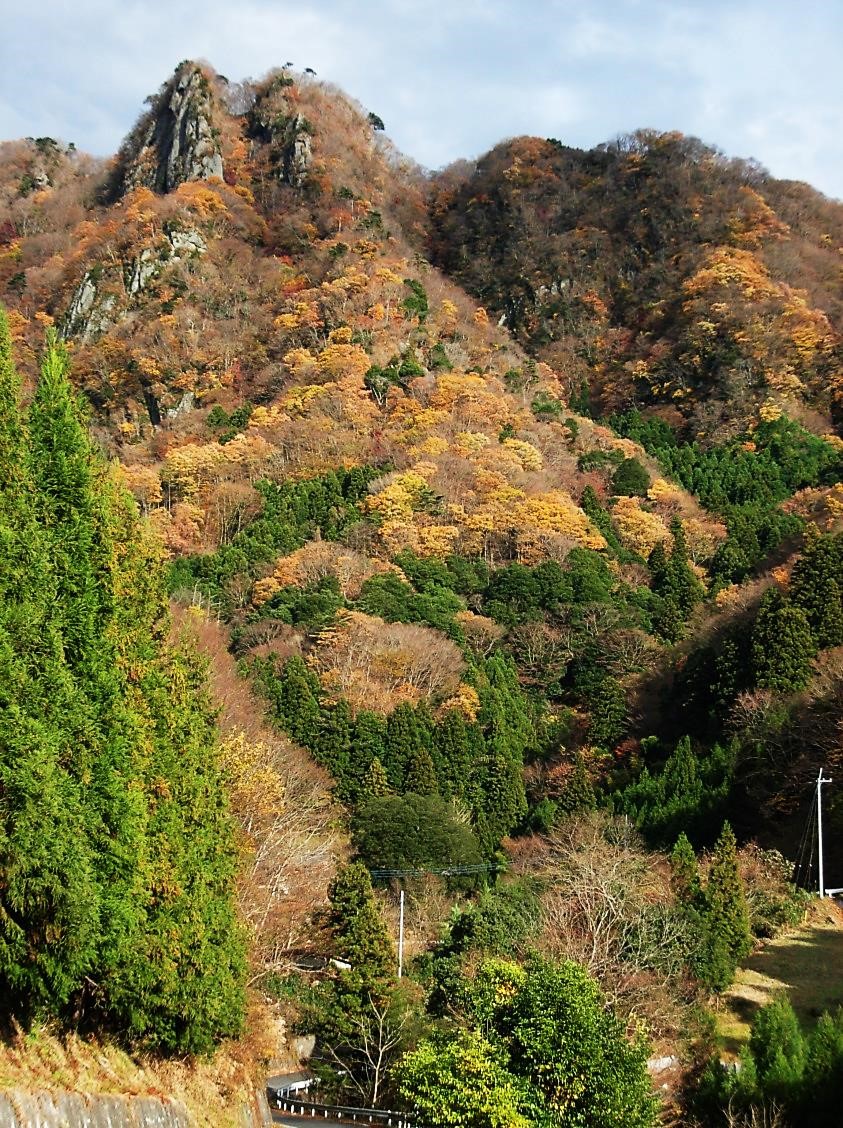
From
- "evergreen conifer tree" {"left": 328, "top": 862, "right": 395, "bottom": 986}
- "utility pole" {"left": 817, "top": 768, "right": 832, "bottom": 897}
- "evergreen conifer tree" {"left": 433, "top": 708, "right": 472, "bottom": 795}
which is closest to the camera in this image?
"evergreen conifer tree" {"left": 328, "top": 862, "right": 395, "bottom": 986}

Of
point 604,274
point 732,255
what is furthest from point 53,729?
point 604,274

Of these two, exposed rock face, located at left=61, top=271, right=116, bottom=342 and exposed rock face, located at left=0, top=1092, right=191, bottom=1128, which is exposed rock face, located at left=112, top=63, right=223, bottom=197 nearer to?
exposed rock face, located at left=61, top=271, right=116, bottom=342

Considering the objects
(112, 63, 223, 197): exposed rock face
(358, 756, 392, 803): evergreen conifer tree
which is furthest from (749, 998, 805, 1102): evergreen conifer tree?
(112, 63, 223, 197): exposed rock face

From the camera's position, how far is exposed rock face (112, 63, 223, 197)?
3516 inches

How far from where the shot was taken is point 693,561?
177 ft

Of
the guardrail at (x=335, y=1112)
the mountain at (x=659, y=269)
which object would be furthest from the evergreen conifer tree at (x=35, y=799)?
the mountain at (x=659, y=269)

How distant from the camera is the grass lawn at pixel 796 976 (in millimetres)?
21391

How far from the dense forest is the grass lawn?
27cm

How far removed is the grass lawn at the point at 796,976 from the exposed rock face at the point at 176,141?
261ft

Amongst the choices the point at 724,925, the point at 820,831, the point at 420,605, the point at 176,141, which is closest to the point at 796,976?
the point at 724,925

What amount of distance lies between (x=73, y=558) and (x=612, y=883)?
49.2ft

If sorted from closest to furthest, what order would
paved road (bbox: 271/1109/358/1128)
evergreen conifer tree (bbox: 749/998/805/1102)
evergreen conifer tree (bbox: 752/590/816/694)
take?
evergreen conifer tree (bbox: 749/998/805/1102), paved road (bbox: 271/1109/358/1128), evergreen conifer tree (bbox: 752/590/816/694)

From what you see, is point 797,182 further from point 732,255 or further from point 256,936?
point 256,936

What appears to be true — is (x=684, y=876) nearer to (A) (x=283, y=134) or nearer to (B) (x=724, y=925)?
(B) (x=724, y=925)
